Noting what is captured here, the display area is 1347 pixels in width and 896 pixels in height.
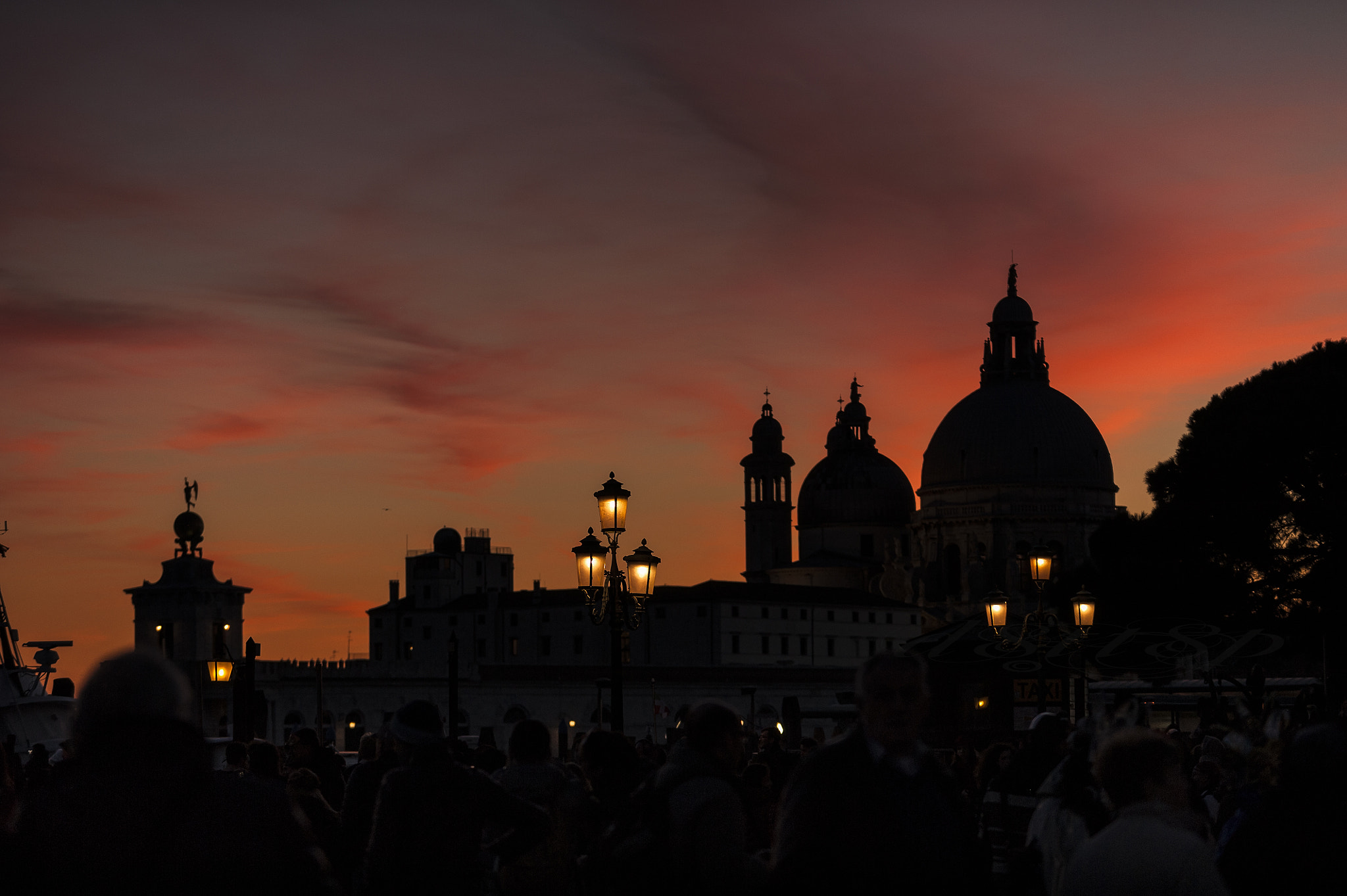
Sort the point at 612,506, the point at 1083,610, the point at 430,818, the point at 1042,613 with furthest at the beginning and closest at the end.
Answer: the point at 1083,610 < the point at 1042,613 < the point at 612,506 < the point at 430,818

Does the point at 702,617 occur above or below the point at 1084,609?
above

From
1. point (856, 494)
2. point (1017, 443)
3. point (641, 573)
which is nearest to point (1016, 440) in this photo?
point (1017, 443)

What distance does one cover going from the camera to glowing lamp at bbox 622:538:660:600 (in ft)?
65.9

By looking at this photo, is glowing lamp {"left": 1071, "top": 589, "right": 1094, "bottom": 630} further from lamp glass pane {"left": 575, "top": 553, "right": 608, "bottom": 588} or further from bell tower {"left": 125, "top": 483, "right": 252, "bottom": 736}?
bell tower {"left": 125, "top": 483, "right": 252, "bottom": 736}

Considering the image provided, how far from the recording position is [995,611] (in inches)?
1086

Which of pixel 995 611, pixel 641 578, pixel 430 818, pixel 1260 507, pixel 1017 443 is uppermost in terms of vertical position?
pixel 1017 443

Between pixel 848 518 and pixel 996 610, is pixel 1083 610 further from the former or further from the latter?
pixel 848 518

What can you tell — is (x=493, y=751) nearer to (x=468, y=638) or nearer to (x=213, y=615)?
(x=213, y=615)

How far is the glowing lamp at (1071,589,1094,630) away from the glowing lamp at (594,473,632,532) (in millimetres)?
9298

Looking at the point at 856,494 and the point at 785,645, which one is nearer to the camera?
the point at 785,645

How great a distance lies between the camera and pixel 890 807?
5.16m

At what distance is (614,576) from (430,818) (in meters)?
→ 12.6

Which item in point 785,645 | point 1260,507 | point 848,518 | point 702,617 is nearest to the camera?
Result: point 1260,507

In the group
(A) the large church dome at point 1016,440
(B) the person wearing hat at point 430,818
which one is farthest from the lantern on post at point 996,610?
(A) the large church dome at point 1016,440
